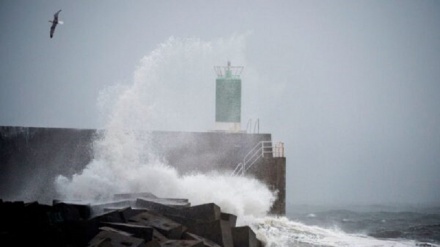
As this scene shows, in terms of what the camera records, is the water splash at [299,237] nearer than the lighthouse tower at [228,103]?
Yes

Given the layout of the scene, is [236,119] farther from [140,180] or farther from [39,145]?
[39,145]

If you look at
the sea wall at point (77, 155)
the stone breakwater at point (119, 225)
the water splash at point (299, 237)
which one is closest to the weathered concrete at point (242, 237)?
the stone breakwater at point (119, 225)

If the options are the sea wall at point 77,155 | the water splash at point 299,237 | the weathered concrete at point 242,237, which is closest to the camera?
the weathered concrete at point 242,237

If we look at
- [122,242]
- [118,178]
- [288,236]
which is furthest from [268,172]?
[122,242]

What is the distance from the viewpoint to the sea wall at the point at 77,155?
43.9ft

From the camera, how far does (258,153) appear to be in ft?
56.6

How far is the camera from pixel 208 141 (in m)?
16.7

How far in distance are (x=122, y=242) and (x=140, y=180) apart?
309 inches

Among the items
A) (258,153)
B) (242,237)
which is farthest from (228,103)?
(242,237)

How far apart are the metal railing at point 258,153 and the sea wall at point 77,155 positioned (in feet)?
0.49

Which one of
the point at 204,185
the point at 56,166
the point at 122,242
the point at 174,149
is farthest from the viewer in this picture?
the point at 174,149

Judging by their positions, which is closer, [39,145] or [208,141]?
[39,145]

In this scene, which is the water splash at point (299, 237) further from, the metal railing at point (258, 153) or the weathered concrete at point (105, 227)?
the weathered concrete at point (105, 227)

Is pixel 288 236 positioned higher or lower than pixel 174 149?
lower
